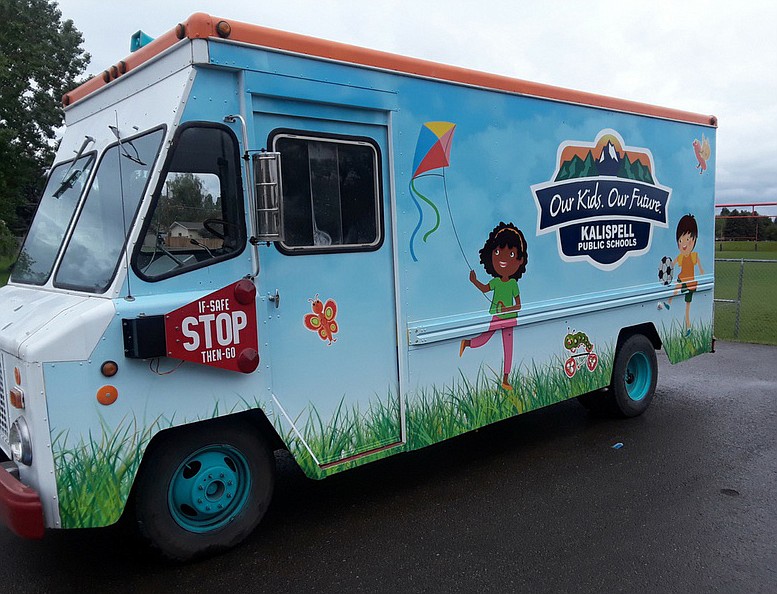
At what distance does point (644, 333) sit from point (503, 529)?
3.22 meters

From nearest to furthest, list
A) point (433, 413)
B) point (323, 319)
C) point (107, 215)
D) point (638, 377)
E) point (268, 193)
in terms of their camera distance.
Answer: point (268, 193) < point (107, 215) < point (323, 319) < point (433, 413) < point (638, 377)

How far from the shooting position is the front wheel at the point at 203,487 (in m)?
3.37

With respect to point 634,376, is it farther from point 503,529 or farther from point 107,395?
point 107,395

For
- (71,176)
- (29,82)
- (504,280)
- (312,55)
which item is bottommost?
(504,280)

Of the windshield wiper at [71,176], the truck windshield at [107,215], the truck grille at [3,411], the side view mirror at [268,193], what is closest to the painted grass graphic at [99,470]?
the truck grille at [3,411]

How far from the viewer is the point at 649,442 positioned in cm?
570

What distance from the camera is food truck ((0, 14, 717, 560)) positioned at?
3.17m

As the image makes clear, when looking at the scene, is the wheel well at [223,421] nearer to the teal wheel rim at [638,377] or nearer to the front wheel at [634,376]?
the front wheel at [634,376]

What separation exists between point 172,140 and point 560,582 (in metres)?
3.09

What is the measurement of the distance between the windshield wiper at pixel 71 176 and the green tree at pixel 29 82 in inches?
709

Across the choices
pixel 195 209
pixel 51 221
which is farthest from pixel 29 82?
pixel 195 209

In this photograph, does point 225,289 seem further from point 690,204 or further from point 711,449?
point 690,204

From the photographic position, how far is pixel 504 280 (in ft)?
16.1

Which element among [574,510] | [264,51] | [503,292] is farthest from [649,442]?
[264,51]
